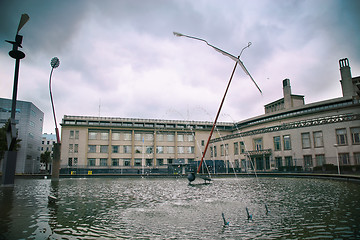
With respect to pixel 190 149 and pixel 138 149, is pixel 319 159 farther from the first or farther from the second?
pixel 138 149

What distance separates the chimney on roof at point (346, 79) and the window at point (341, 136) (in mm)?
13705

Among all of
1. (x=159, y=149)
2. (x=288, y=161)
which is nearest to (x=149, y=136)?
(x=159, y=149)

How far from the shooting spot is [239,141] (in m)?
73.6

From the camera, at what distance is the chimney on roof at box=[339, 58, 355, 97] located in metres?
58.6

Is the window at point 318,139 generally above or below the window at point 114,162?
above

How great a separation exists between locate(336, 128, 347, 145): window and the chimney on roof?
1371cm

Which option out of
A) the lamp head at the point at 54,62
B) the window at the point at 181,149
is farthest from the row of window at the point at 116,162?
the lamp head at the point at 54,62

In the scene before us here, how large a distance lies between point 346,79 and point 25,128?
95886 millimetres

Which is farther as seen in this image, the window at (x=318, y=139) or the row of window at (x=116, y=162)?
the row of window at (x=116, y=162)

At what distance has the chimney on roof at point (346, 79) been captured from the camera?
58.6 m

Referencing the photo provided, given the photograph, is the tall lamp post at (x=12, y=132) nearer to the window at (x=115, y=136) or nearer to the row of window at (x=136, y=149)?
the row of window at (x=136, y=149)

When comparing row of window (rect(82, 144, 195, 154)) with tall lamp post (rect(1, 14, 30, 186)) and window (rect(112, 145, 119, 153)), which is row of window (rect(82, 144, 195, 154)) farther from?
tall lamp post (rect(1, 14, 30, 186))

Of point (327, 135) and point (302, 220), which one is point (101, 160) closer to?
point (327, 135)

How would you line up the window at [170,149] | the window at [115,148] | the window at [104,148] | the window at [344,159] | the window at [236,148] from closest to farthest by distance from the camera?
1. the window at [344,159]
2. the window at [236,148]
3. the window at [104,148]
4. the window at [115,148]
5. the window at [170,149]
